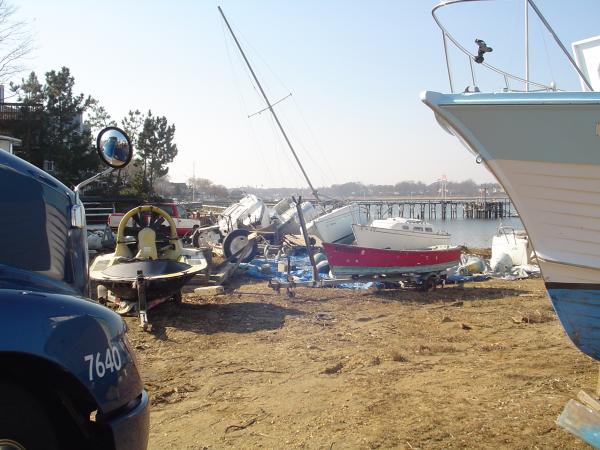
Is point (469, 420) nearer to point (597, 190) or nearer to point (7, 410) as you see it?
point (597, 190)

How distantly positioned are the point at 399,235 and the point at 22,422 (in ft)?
44.3

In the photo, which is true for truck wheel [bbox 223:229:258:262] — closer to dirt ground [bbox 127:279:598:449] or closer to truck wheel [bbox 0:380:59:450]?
dirt ground [bbox 127:279:598:449]

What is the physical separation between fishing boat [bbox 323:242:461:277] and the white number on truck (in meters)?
10.1

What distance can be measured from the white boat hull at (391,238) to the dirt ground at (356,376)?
4718mm

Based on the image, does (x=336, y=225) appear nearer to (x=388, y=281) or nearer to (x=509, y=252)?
(x=509, y=252)

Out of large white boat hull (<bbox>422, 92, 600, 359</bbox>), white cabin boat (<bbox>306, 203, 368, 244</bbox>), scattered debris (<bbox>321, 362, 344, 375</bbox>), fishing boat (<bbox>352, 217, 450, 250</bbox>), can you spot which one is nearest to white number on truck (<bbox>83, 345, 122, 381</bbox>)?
scattered debris (<bbox>321, 362, 344, 375</bbox>)

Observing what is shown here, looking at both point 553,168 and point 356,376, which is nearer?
point 553,168

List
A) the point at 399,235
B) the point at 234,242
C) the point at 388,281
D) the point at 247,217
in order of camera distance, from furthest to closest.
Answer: the point at 247,217 → the point at 234,242 → the point at 399,235 → the point at 388,281

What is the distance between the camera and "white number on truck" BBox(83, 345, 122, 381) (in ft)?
7.91

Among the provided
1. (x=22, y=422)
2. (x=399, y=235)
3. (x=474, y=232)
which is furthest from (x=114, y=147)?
(x=474, y=232)

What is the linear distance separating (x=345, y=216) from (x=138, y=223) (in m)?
11.1

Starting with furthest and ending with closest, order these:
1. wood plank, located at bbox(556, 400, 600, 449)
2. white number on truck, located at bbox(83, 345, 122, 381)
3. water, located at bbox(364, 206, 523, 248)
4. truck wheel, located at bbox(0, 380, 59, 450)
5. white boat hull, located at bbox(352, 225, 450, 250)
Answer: water, located at bbox(364, 206, 523, 248) < white boat hull, located at bbox(352, 225, 450, 250) < wood plank, located at bbox(556, 400, 600, 449) < white number on truck, located at bbox(83, 345, 122, 381) < truck wheel, located at bbox(0, 380, 59, 450)

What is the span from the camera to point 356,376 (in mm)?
5828

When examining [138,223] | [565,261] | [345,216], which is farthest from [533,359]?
[345,216]
